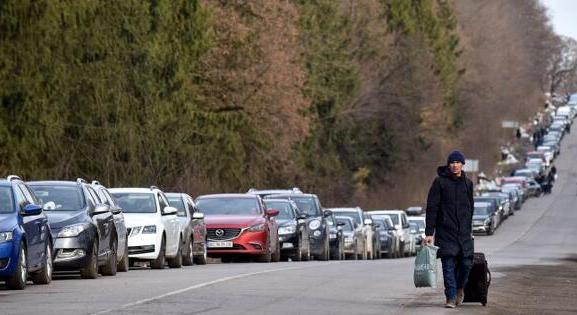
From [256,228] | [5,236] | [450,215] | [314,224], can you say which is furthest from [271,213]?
[450,215]

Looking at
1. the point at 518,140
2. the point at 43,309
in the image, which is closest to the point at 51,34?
the point at 43,309

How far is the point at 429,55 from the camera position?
109375 mm

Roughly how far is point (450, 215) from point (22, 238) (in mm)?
5771

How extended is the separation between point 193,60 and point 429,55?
46767 millimetres

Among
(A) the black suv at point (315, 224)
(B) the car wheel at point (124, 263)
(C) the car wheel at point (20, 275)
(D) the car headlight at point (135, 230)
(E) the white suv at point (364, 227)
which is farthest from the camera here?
(E) the white suv at point (364, 227)

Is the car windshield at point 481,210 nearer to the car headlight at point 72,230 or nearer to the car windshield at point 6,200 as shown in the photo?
the car headlight at point 72,230

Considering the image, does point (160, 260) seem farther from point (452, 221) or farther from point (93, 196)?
point (452, 221)

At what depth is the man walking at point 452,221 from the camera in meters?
20.6

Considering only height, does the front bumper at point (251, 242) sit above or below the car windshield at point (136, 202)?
below

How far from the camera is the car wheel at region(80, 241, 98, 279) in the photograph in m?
26.2

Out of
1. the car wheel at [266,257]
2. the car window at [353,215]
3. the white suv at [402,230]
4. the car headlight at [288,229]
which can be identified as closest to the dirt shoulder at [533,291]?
the car wheel at [266,257]

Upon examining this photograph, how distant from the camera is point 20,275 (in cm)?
2280

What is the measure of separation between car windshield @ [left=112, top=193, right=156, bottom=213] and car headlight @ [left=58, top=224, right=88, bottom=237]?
6.33 metres

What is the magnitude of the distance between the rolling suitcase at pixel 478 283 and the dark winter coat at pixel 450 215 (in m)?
0.61
